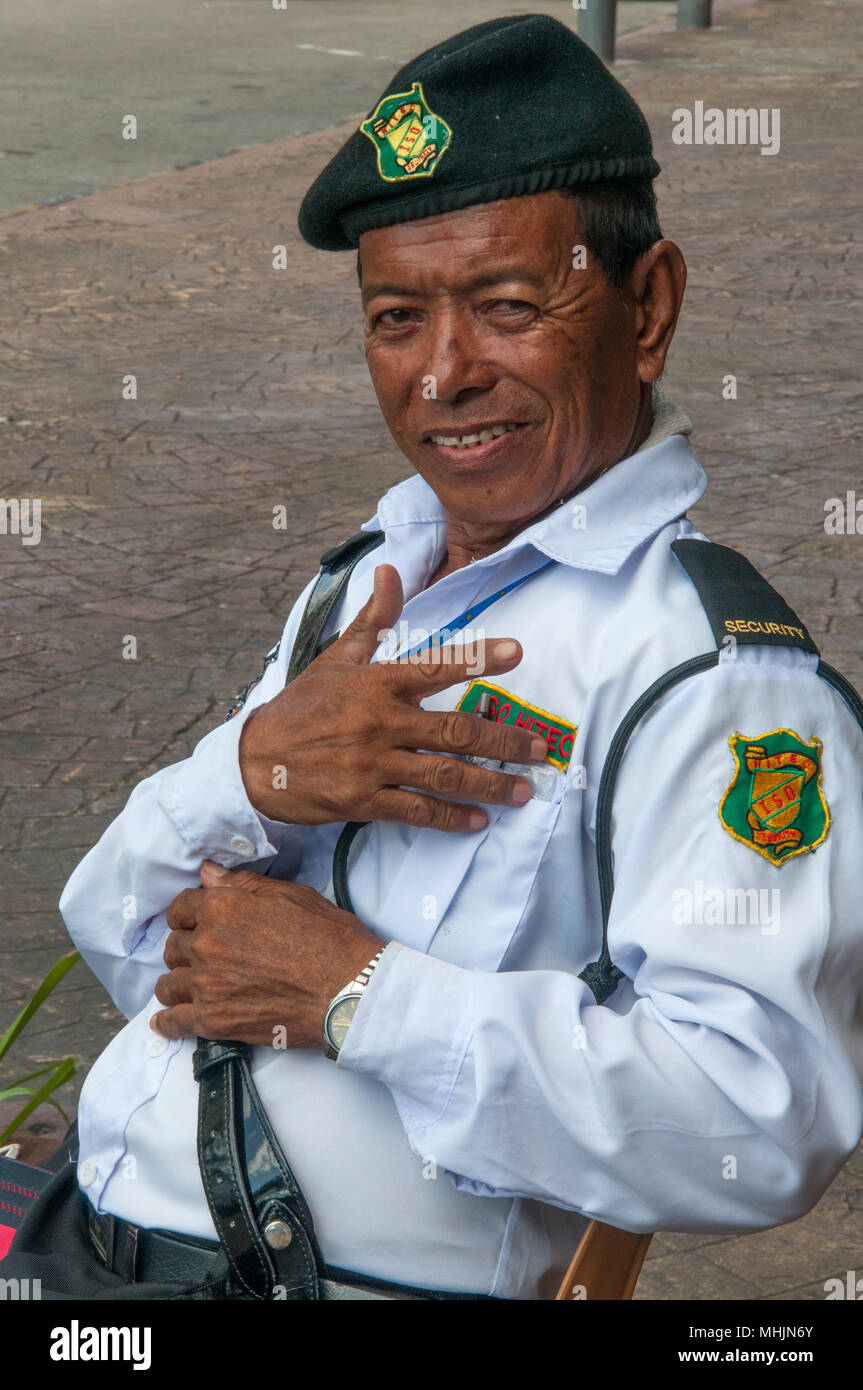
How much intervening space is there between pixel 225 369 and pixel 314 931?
260 inches

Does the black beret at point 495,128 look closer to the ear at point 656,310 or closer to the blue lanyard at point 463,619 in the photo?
the ear at point 656,310

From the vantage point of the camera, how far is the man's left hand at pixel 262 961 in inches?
67.3

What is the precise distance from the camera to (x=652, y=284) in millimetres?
1933

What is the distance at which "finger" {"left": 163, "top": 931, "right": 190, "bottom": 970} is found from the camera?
6.14 ft

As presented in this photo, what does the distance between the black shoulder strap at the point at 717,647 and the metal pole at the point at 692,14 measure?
62.6 feet

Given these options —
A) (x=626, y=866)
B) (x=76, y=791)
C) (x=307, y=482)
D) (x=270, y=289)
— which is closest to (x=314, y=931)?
(x=626, y=866)

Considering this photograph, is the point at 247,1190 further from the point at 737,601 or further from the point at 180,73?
the point at 180,73

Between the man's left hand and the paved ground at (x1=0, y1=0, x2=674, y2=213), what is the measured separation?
10.4 metres

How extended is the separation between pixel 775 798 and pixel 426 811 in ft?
1.19

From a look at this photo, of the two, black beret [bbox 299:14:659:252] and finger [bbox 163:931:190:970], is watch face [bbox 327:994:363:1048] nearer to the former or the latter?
finger [bbox 163:931:190:970]

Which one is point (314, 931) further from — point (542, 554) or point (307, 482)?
point (307, 482)
